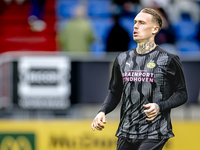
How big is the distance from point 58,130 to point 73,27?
2.58 m

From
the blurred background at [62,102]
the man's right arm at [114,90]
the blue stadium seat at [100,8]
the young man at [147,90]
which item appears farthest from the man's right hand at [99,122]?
the blue stadium seat at [100,8]

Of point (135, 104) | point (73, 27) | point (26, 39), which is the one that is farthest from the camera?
point (26, 39)

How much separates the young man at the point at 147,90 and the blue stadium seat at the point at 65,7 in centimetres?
868

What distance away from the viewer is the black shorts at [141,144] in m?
4.27

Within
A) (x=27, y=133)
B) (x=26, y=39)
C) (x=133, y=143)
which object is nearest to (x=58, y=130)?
(x=27, y=133)

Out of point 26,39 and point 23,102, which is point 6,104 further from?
point 26,39

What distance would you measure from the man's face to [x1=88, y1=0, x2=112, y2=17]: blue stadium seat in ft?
27.6

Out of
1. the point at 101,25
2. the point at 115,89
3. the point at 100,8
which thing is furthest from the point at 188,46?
the point at 115,89

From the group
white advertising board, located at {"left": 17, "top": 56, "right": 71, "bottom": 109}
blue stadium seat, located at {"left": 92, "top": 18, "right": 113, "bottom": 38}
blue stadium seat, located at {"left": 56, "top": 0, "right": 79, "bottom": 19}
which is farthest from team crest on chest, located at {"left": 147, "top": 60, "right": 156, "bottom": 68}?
blue stadium seat, located at {"left": 56, "top": 0, "right": 79, "bottom": 19}

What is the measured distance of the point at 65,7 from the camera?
13164 mm

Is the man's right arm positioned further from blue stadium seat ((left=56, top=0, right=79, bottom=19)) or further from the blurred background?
blue stadium seat ((left=56, top=0, right=79, bottom=19))

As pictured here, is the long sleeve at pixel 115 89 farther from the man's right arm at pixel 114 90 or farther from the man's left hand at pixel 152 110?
the man's left hand at pixel 152 110

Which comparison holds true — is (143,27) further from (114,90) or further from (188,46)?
(188,46)

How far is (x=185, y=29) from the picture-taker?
12297mm
